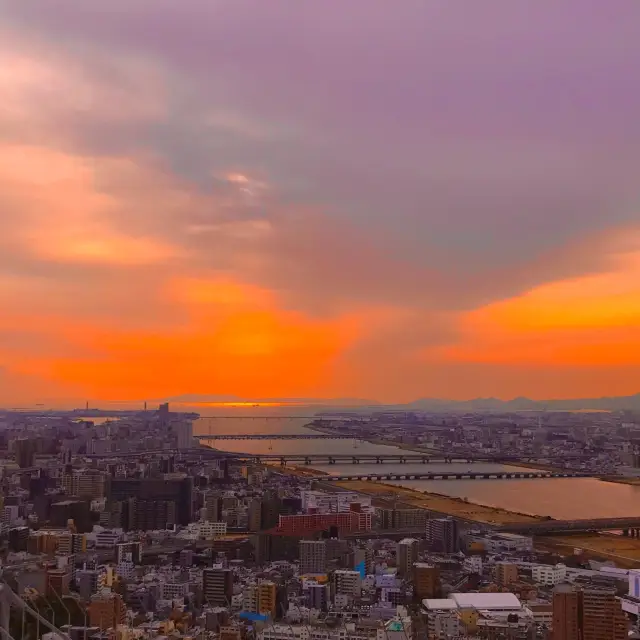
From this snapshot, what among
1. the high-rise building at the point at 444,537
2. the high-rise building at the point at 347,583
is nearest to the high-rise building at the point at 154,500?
the high-rise building at the point at 444,537

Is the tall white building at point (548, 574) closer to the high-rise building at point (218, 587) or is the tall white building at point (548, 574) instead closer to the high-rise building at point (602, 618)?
the high-rise building at point (602, 618)

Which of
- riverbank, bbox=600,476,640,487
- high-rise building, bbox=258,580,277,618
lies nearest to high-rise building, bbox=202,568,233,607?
high-rise building, bbox=258,580,277,618

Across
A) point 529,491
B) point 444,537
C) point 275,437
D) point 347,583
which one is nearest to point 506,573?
point 347,583

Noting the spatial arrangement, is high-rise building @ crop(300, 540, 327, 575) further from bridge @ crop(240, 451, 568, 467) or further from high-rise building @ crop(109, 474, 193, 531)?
bridge @ crop(240, 451, 568, 467)

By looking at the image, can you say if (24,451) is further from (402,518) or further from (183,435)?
(402,518)

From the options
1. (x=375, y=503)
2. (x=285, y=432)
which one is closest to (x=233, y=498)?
(x=375, y=503)

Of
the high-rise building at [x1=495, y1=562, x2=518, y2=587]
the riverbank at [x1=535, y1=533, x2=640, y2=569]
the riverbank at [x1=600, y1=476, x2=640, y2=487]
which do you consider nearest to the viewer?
the high-rise building at [x1=495, y1=562, x2=518, y2=587]

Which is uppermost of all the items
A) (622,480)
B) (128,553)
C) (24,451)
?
(24,451)
